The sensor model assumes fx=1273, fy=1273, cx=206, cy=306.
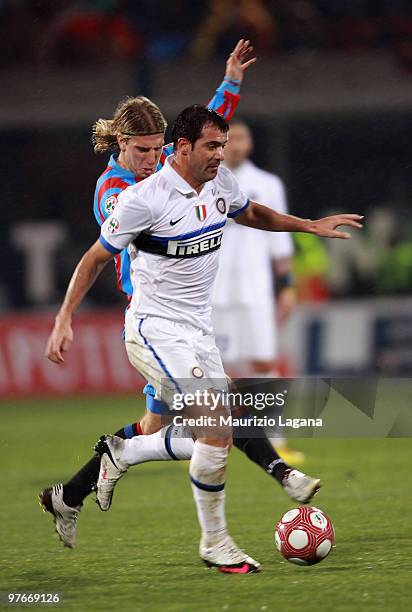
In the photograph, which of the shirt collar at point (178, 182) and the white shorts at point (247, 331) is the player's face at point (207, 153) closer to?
the shirt collar at point (178, 182)

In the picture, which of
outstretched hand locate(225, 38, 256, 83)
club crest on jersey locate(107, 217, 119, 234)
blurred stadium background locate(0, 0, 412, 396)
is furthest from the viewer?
blurred stadium background locate(0, 0, 412, 396)

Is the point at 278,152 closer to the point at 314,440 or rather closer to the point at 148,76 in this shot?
the point at 148,76

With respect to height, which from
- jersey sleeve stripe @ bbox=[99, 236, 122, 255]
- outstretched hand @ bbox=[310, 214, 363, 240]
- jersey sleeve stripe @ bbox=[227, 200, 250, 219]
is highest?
jersey sleeve stripe @ bbox=[99, 236, 122, 255]

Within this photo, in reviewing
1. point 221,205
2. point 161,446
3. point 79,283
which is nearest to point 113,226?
point 79,283

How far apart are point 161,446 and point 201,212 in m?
1.19

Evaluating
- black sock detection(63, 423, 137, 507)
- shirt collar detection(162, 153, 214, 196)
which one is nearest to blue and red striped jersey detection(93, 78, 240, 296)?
shirt collar detection(162, 153, 214, 196)

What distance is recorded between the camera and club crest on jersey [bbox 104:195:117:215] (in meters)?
5.86

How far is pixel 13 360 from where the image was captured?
14.2m

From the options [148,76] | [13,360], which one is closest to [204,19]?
[148,76]

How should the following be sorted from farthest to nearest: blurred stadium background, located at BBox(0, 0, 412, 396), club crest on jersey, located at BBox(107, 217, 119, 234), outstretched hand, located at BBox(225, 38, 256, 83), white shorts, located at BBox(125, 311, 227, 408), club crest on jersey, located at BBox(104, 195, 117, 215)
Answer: blurred stadium background, located at BBox(0, 0, 412, 396)
outstretched hand, located at BBox(225, 38, 256, 83)
club crest on jersey, located at BBox(104, 195, 117, 215)
white shorts, located at BBox(125, 311, 227, 408)
club crest on jersey, located at BBox(107, 217, 119, 234)

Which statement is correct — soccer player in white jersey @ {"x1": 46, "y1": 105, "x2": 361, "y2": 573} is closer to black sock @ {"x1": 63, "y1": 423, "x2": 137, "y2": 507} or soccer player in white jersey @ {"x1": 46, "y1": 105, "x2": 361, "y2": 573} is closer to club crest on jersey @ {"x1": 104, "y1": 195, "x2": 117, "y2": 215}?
club crest on jersey @ {"x1": 104, "y1": 195, "x2": 117, "y2": 215}

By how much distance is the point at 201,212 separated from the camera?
215 inches

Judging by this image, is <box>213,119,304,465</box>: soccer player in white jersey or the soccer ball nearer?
the soccer ball

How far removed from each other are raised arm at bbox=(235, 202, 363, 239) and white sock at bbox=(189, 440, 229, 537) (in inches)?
44.7
